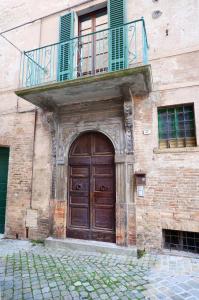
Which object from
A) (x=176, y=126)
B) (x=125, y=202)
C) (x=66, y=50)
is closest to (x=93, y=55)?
(x=66, y=50)

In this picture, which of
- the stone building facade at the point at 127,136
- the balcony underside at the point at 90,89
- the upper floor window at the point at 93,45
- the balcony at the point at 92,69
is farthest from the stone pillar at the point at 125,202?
the upper floor window at the point at 93,45

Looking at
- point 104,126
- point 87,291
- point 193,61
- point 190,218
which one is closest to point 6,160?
point 104,126

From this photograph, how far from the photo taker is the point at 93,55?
5832 mm

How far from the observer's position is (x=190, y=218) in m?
4.43

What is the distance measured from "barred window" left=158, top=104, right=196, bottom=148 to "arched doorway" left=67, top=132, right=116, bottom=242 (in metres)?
1.34

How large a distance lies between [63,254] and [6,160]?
351 cm

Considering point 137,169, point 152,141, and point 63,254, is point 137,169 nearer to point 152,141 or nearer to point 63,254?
point 152,141

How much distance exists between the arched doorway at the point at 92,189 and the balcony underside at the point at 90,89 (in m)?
1.03

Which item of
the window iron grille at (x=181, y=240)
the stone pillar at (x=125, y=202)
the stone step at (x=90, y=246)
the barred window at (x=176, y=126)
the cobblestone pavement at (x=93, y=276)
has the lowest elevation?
the cobblestone pavement at (x=93, y=276)

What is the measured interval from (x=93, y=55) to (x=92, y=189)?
3.67 m

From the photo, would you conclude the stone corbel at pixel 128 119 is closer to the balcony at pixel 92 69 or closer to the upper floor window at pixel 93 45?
the balcony at pixel 92 69

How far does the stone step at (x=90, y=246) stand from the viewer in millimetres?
4637

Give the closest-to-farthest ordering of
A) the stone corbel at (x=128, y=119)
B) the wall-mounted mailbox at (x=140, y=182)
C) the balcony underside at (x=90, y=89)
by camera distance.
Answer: the balcony underside at (x=90, y=89) < the wall-mounted mailbox at (x=140, y=182) < the stone corbel at (x=128, y=119)

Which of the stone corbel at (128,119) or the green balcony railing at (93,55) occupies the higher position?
the green balcony railing at (93,55)
